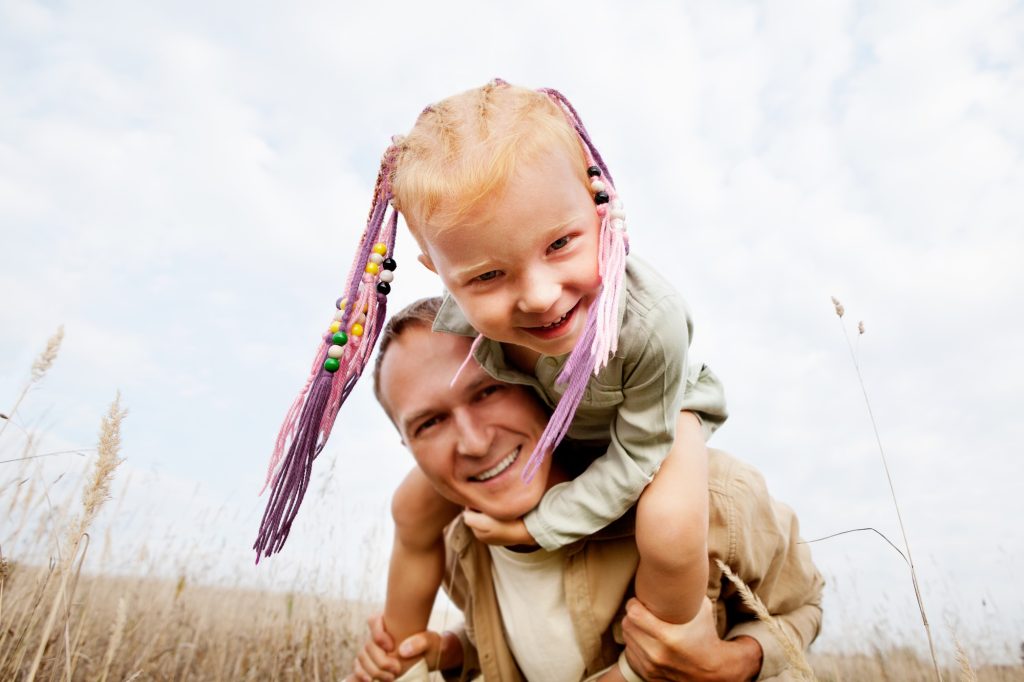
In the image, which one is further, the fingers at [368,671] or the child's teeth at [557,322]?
the fingers at [368,671]

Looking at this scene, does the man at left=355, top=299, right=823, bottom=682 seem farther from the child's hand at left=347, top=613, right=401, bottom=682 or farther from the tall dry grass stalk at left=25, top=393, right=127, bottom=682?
the tall dry grass stalk at left=25, top=393, right=127, bottom=682

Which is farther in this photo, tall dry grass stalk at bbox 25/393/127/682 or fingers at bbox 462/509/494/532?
fingers at bbox 462/509/494/532

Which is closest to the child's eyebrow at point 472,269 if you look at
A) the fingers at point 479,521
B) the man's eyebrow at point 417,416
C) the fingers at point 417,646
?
the man's eyebrow at point 417,416

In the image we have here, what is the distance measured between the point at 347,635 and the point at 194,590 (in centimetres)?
115

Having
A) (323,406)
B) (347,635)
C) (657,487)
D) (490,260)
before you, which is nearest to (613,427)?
(657,487)

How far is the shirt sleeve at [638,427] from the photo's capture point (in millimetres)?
2160

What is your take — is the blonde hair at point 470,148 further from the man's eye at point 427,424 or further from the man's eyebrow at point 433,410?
the man's eye at point 427,424

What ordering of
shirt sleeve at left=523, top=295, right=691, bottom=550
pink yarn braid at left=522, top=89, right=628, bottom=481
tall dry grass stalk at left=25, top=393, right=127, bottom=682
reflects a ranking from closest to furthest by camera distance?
tall dry grass stalk at left=25, top=393, right=127, bottom=682, pink yarn braid at left=522, top=89, right=628, bottom=481, shirt sleeve at left=523, top=295, right=691, bottom=550

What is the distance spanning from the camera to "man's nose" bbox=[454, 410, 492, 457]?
8.15 ft

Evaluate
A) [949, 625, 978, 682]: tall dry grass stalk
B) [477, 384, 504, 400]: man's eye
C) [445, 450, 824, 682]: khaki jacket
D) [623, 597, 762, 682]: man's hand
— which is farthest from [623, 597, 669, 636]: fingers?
[949, 625, 978, 682]: tall dry grass stalk

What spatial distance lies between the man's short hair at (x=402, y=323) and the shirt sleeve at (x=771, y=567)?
1.38 m

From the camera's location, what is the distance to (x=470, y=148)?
1.96m

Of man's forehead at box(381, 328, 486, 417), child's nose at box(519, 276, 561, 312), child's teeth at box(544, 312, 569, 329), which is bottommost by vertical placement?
man's forehead at box(381, 328, 486, 417)

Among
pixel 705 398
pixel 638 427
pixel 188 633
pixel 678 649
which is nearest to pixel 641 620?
pixel 678 649
